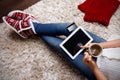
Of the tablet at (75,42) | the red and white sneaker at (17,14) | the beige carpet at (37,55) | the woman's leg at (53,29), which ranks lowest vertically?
the beige carpet at (37,55)

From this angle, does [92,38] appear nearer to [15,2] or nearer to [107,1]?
[107,1]

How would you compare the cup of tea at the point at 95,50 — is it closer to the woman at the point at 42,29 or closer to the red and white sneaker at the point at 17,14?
the woman at the point at 42,29

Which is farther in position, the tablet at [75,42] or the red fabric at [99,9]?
the red fabric at [99,9]

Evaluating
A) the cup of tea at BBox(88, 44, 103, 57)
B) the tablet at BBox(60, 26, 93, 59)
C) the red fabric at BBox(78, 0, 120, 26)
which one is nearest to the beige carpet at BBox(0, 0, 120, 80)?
the red fabric at BBox(78, 0, 120, 26)

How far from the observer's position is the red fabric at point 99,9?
1398 millimetres

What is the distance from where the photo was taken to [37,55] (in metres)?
1.25

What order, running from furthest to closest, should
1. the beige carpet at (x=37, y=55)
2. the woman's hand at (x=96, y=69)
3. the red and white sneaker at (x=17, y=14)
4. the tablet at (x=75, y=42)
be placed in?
1. the red and white sneaker at (x=17, y=14)
2. the beige carpet at (x=37, y=55)
3. the tablet at (x=75, y=42)
4. the woman's hand at (x=96, y=69)

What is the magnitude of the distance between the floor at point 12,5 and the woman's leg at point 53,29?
0.30 metres

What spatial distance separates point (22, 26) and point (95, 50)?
21.6 inches

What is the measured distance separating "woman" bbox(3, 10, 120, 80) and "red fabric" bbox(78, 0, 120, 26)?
0.93 ft

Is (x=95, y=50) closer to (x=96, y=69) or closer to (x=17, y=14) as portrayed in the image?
(x=96, y=69)

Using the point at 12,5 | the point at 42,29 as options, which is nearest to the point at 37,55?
the point at 42,29

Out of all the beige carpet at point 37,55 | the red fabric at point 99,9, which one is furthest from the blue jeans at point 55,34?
the red fabric at point 99,9

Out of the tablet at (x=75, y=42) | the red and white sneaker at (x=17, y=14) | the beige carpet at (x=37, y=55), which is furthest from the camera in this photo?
the red and white sneaker at (x=17, y=14)
